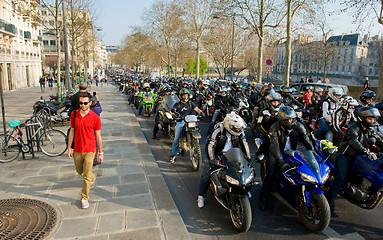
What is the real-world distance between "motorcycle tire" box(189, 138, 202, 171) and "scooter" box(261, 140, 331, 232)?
226 cm

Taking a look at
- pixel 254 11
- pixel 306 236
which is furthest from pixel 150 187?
pixel 254 11

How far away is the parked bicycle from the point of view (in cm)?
656

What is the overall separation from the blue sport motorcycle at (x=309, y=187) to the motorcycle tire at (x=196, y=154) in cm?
226

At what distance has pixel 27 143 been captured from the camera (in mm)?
7109

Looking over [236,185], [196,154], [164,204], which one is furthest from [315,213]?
[196,154]

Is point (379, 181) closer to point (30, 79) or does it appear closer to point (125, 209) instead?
point (125, 209)

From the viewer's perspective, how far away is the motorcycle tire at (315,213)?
3537mm

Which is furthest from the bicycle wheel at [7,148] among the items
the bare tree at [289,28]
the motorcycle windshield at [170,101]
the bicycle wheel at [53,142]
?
the bare tree at [289,28]

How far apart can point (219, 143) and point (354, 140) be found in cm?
192

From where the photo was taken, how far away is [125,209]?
4277mm

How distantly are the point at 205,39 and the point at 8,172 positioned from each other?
43305 mm

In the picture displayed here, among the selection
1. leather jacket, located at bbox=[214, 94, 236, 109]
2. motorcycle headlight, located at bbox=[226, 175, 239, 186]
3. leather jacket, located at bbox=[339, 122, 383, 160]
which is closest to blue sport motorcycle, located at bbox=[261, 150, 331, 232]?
leather jacket, located at bbox=[339, 122, 383, 160]

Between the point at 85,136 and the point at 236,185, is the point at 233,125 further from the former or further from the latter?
the point at 85,136

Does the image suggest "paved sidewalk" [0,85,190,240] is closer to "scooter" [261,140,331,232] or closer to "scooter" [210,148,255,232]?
"scooter" [210,148,255,232]
